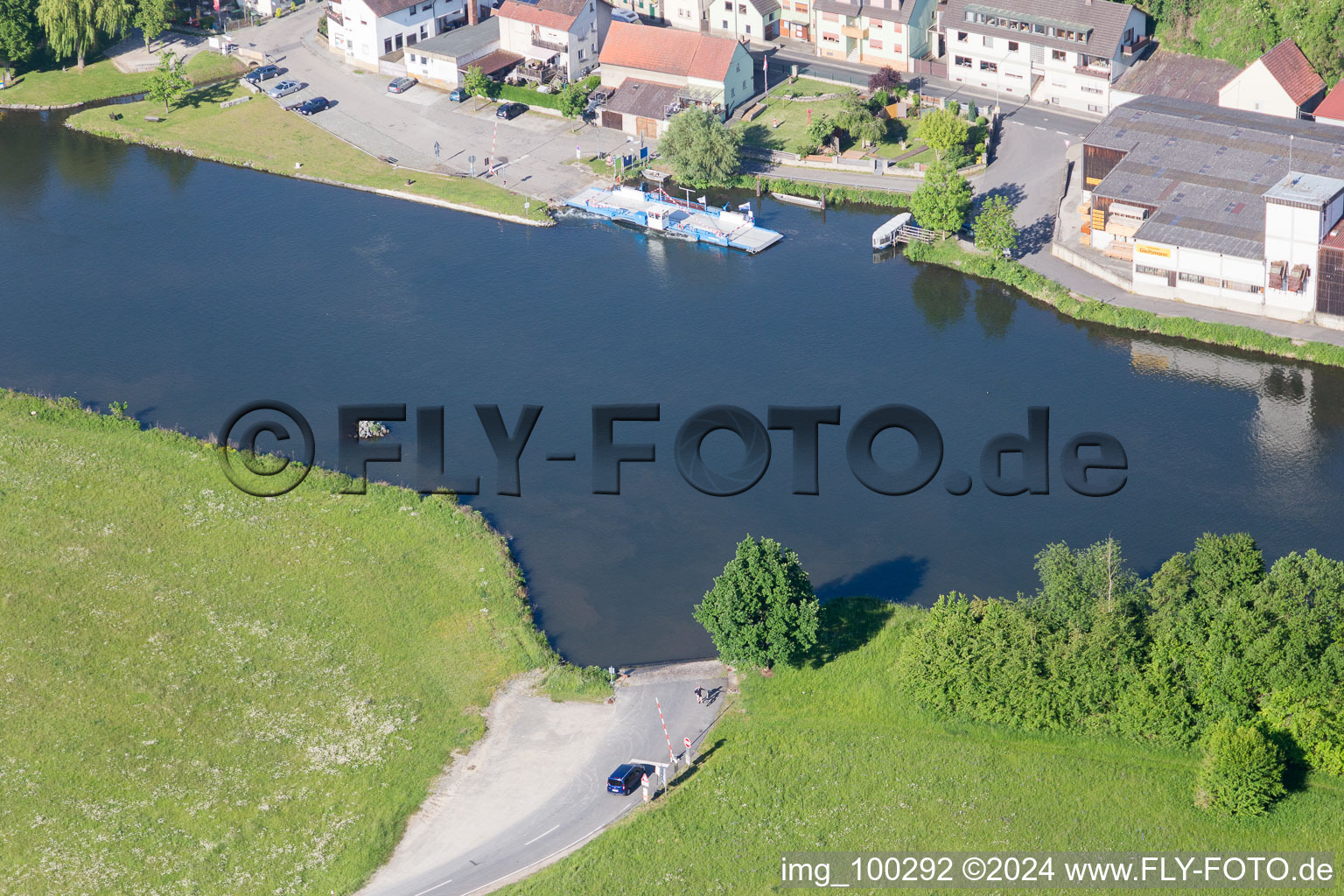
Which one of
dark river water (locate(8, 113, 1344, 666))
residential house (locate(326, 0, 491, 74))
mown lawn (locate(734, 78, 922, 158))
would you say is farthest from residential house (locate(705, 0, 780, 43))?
dark river water (locate(8, 113, 1344, 666))

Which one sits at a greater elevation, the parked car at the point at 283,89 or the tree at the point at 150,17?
the tree at the point at 150,17

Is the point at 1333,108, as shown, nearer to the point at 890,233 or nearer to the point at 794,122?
the point at 890,233

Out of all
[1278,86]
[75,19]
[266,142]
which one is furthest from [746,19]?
[75,19]

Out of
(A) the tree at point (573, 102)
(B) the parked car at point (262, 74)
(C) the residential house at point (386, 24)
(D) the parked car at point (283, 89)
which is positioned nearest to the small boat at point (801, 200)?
(A) the tree at point (573, 102)

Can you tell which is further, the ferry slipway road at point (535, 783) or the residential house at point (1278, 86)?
the residential house at point (1278, 86)

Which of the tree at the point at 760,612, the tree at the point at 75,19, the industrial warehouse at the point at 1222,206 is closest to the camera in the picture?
the tree at the point at 760,612

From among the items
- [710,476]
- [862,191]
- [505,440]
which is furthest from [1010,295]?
[505,440]

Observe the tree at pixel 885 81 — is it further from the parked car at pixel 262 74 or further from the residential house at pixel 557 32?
the parked car at pixel 262 74
